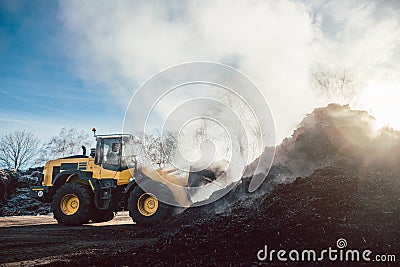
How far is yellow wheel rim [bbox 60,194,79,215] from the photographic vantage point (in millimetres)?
10422

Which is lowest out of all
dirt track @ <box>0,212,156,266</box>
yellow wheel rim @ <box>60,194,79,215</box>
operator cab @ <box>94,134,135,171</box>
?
dirt track @ <box>0,212,156,266</box>

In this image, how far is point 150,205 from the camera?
30.9 feet

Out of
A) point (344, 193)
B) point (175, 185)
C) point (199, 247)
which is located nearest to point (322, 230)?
point (344, 193)

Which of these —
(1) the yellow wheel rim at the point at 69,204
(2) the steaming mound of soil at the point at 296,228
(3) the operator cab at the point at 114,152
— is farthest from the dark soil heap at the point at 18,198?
(2) the steaming mound of soil at the point at 296,228

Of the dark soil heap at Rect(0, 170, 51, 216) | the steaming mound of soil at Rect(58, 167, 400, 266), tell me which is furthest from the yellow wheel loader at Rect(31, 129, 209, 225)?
the dark soil heap at Rect(0, 170, 51, 216)

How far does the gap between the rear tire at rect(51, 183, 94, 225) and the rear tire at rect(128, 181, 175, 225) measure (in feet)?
5.48

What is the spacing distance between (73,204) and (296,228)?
319 inches

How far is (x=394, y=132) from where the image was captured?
→ 8.31 metres

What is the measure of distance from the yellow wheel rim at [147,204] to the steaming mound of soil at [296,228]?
11.9 feet

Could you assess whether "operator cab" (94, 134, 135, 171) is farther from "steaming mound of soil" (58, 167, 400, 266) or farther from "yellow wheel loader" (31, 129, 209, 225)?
"steaming mound of soil" (58, 167, 400, 266)

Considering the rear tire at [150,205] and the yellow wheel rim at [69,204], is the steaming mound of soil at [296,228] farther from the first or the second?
the yellow wheel rim at [69,204]

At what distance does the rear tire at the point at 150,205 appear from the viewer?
29.9 feet

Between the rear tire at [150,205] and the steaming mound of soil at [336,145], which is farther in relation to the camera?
the rear tire at [150,205]

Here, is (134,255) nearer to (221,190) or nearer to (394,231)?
(394,231)
